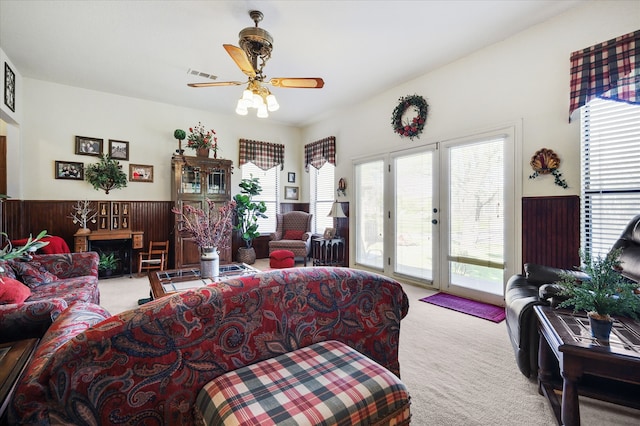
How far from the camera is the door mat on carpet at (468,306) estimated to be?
303cm

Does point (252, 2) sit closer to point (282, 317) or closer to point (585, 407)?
point (282, 317)

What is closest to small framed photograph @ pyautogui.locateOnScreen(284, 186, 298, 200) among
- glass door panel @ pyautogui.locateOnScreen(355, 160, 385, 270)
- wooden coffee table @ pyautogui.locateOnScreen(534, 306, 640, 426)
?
glass door panel @ pyautogui.locateOnScreen(355, 160, 385, 270)

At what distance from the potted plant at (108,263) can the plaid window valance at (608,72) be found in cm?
608

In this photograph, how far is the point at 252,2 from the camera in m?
2.64

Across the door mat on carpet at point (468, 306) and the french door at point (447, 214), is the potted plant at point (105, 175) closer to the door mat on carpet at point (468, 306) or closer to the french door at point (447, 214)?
the french door at point (447, 214)

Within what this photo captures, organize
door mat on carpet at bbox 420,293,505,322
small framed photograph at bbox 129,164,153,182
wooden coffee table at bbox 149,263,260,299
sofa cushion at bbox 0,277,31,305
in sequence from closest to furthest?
sofa cushion at bbox 0,277,31,305 < wooden coffee table at bbox 149,263,260,299 < door mat on carpet at bbox 420,293,505,322 < small framed photograph at bbox 129,164,153,182

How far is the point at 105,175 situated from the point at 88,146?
0.58 metres

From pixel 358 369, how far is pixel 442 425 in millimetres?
813

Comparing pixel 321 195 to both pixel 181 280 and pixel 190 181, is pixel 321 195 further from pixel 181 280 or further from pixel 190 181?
pixel 181 280

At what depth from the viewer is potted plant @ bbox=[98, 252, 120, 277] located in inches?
176

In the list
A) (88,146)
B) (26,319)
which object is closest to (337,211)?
(88,146)

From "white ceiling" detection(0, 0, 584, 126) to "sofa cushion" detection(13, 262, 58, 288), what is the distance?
2.38 metres

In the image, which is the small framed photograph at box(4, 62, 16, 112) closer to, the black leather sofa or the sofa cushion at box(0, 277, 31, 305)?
the sofa cushion at box(0, 277, 31, 305)

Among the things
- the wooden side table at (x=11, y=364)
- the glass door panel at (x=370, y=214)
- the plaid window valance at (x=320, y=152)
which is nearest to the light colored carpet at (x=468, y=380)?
the wooden side table at (x=11, y=364)
